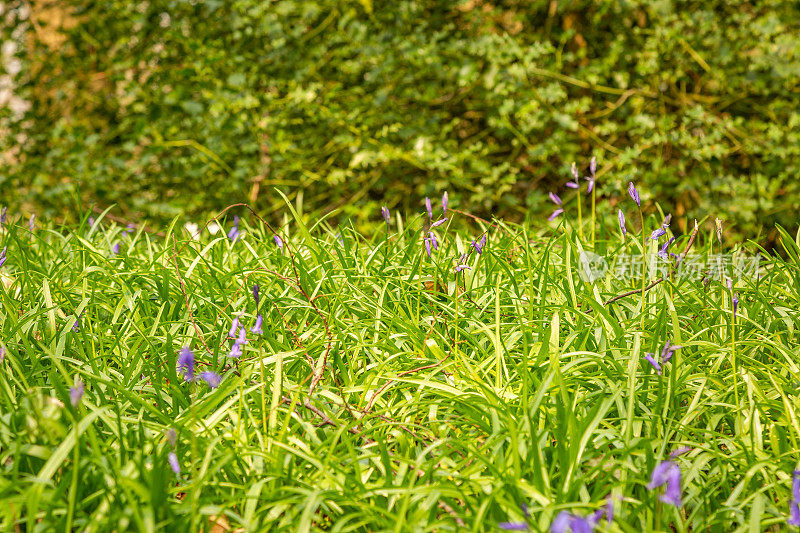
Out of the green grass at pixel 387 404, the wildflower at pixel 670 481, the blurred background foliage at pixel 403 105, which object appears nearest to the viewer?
the wildflower at pixel 670 481

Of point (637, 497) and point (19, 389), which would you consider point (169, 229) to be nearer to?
point (19, 389)

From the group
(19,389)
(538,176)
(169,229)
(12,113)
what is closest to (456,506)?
(19,389)

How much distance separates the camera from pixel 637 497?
1.30 m

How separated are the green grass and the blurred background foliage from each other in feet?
6.25

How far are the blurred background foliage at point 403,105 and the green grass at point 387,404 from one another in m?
1.91

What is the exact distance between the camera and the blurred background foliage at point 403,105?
3.80 metres

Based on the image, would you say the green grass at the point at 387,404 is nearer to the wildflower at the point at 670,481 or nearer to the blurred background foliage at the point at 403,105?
the wildflower at the point at 670,481

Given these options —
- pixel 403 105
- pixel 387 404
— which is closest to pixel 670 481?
pixel 387 404

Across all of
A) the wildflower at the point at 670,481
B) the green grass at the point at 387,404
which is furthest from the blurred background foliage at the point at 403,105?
the wildflower at the point at 670,481

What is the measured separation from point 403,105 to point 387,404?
3.04 metres

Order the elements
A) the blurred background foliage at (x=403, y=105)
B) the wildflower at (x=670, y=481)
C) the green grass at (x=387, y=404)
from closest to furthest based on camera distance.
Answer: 1. the wildflower at (x=670, y=481)
2. the green grass at (x=387, y=404)
3. the blurred background foliage at (x=403, y=105)

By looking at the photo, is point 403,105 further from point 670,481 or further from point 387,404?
point 670,481

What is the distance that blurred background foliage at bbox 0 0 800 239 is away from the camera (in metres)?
3.80

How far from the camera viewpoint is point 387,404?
1540 mm
